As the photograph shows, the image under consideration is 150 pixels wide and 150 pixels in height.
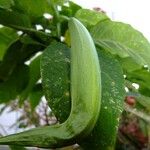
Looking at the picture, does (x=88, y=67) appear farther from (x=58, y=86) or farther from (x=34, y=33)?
(x=34, y=33)

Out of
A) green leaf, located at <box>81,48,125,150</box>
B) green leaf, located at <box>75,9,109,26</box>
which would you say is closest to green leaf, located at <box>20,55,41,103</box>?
green leaf, located at <box>75,9,109,26</box>

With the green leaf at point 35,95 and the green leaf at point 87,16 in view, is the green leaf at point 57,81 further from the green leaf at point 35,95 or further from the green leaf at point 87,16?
the green leaf at point 35,95

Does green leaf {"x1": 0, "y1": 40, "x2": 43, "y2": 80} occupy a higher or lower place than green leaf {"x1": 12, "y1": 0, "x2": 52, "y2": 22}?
lower

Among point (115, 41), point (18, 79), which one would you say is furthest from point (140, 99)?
point (18, 79)

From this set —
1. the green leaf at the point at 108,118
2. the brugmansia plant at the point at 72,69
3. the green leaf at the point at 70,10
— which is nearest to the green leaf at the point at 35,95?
the brugmansia plant at the point at 72,69

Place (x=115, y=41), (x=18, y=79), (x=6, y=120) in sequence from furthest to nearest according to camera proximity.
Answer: (x=6, y=120)
(x=18, y=79)
(x=115, y=41)

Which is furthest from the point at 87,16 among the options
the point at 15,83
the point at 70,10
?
the point at 15,83

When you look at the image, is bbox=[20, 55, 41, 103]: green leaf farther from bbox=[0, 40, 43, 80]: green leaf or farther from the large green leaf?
the large green leaf
